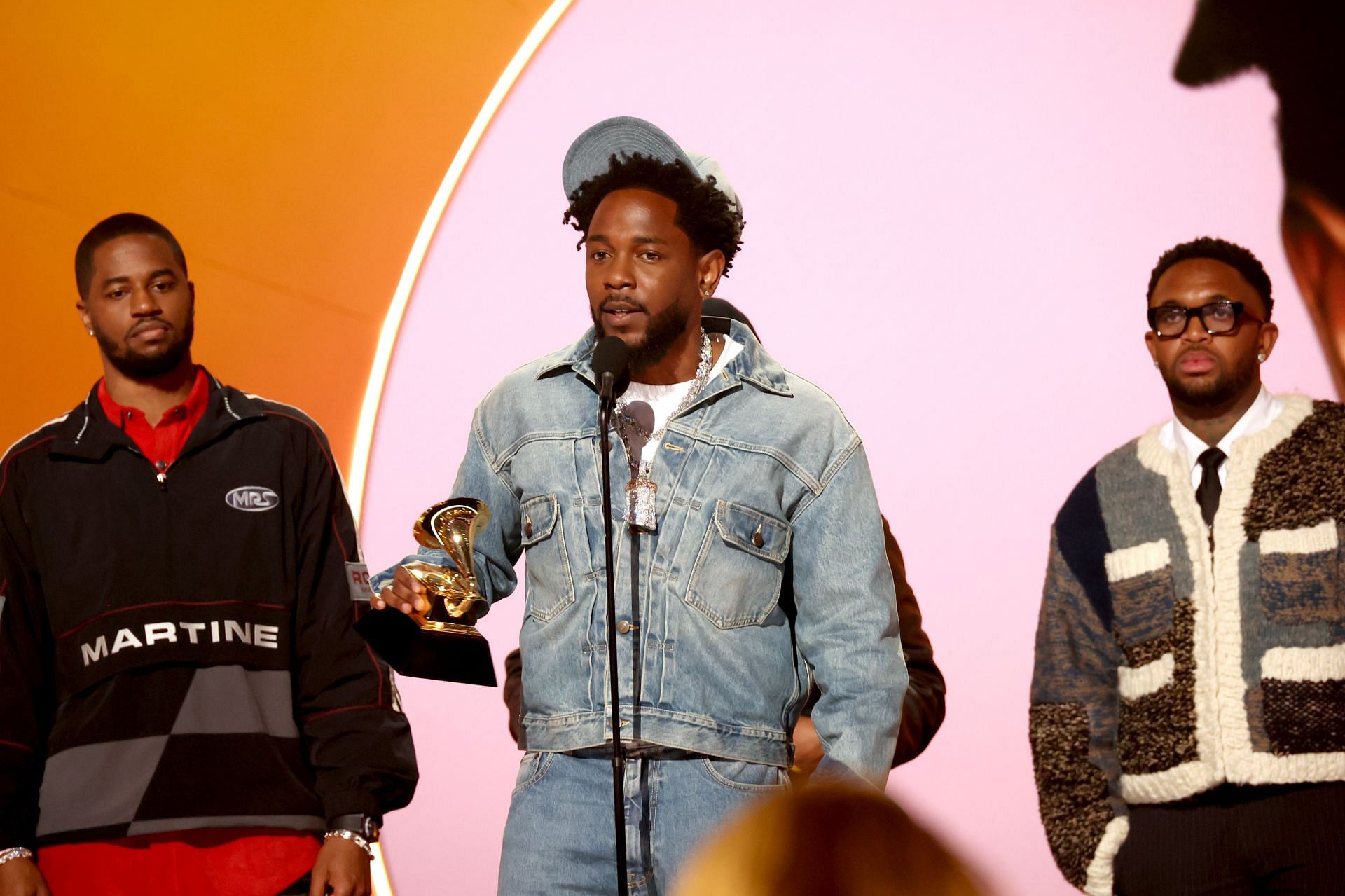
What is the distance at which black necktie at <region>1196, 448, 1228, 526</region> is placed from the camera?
3424 millimetres

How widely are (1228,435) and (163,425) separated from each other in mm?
2294

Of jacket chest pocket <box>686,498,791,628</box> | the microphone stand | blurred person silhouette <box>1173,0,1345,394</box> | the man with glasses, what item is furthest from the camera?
blurred person silhouette <box>1173,0,1345,394</box>

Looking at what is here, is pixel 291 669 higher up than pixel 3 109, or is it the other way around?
pixel 3 109

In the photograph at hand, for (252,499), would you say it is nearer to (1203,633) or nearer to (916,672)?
(916,672)

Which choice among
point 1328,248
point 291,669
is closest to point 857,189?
point 1328,248

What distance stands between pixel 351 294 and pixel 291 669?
1634 millimetres

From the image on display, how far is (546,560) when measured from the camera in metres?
2.87

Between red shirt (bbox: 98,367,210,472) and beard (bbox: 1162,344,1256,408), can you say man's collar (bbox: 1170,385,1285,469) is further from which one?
red shirt (bbox: 98,367,210,472)

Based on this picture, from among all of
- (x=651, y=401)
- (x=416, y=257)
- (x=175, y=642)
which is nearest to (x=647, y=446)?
(x=651, y=401)

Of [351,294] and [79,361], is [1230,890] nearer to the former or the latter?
[351,294]

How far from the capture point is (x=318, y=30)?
465cm

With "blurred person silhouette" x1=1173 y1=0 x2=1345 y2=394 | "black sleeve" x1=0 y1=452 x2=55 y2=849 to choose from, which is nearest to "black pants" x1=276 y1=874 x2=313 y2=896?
"black sleeve" x1=0 y1=452 x2=55 y2=849

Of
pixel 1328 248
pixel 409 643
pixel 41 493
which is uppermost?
pixel 1328 248

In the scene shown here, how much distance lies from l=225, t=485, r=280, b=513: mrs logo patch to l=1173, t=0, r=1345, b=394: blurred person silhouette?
2556mm
